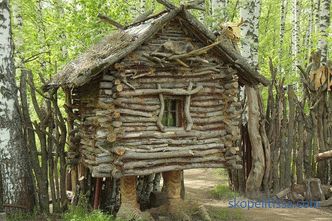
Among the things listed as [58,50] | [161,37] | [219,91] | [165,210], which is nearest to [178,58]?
[161,37]

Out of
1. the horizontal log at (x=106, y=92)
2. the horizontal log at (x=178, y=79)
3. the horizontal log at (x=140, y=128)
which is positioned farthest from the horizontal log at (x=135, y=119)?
the horizontal log at (x=178, y=79)

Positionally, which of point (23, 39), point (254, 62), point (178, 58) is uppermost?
point (23, 39)

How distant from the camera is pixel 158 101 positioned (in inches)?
326

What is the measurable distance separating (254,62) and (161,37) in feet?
18.2

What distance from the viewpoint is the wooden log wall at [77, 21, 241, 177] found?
7770 millimetres

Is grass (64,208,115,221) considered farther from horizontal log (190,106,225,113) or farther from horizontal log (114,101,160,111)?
horizontal log (190,106,225,113)

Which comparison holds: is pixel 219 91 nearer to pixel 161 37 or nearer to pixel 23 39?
pixel 161 37

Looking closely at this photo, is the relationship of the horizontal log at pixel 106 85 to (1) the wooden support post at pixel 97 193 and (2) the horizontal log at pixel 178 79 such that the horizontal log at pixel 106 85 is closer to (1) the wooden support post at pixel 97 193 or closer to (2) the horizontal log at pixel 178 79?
(2) the horizontal log at pixel 178 79

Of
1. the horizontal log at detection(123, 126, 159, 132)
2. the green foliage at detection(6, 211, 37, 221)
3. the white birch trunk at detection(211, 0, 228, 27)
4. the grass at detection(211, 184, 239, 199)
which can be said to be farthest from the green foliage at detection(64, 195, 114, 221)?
the white birch trunk at detection(211, 0, 228, 27)

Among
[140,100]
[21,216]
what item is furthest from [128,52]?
[21,216]

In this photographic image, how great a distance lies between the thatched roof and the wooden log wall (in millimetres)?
260

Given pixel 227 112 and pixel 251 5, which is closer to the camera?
pixel 227 112

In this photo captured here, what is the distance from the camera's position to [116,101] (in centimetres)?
775

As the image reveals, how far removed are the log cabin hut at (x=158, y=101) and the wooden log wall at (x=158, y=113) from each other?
→ 0.06ft
